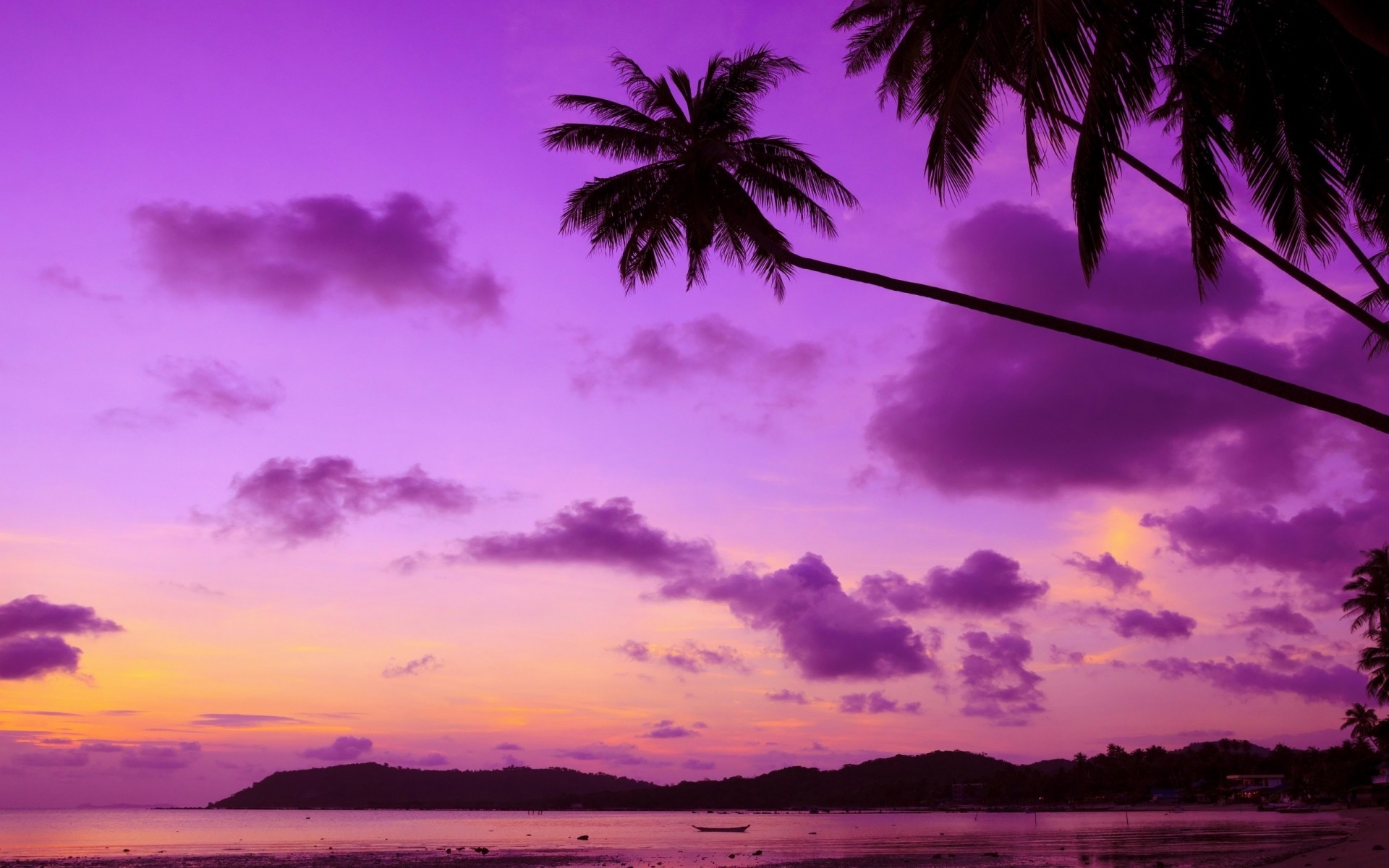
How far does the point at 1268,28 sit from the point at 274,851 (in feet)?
229

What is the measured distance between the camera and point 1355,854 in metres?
36.1

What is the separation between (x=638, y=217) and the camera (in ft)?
59.3

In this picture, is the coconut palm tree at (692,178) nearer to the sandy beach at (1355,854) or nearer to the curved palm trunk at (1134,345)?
the curved palm trunk at (1134,345)

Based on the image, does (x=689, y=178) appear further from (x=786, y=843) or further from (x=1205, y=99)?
(x=786, y=843)

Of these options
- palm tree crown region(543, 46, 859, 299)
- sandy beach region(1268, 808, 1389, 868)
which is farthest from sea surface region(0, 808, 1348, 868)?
palm tree crown region(543, 46, 859, 299)

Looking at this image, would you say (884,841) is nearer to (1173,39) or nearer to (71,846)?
(71,846)

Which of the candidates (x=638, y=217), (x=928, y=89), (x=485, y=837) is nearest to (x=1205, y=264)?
(x=928, y=89)

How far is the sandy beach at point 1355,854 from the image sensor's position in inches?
1283

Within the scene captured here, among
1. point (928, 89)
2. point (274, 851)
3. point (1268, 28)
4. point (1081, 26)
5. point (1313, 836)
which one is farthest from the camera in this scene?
point (274, 851)

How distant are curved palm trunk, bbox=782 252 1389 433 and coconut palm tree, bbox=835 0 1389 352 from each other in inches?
31.9

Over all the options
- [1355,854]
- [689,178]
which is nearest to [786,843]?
[1355,854]

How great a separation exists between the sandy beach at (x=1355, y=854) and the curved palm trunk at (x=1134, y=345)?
29.3 m

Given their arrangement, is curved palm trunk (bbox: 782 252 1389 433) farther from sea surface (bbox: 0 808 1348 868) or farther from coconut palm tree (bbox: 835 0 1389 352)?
sea surface (bbox: 0 808 1348 868)

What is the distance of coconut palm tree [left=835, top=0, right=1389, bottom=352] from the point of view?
30.4 ft
